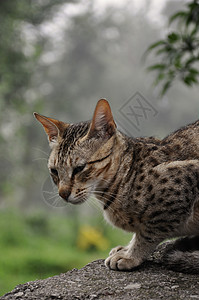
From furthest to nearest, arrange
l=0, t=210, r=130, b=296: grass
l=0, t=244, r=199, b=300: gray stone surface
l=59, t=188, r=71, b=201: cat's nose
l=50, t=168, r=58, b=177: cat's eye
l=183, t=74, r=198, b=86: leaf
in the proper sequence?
l=0, t=210, r=130, b=296: grass
l=183, t=74, r=198, b=86: leaf
l=50, t=168, r=58, b=177: cat's eye
l=59, t=188, r=71, b=201: cat's nose
l=0, t=244, r=199, b=300: gray stone surface

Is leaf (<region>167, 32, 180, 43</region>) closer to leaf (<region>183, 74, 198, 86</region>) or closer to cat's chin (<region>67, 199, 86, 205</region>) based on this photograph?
leaf (<region>183, 74, 198, 86</region>)

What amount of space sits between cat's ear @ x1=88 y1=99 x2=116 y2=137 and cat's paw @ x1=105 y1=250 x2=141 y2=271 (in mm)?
633

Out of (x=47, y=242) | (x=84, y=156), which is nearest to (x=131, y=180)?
(x=84, y=156)

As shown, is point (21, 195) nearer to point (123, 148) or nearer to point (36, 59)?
point (36, 59)

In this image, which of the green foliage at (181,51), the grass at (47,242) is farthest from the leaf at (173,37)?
the grass at (47,242)

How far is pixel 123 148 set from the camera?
2.12m

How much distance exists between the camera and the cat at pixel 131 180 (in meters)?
1.95

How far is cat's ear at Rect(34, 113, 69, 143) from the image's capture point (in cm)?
214

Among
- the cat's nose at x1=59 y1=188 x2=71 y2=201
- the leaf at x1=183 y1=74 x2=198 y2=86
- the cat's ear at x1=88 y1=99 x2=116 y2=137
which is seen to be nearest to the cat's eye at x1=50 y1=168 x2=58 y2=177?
the cat's nose at x1=59 y1=188 x2=71 y2=201

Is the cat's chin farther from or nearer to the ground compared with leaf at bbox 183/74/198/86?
Answer: nearer to the ground

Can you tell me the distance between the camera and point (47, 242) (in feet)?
18.4

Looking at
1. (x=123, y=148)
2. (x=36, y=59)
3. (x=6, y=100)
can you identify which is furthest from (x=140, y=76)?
(x=123, y=148)

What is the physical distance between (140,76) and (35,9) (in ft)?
8.11

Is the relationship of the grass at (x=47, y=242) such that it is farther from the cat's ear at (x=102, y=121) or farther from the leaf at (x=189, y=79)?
the leaf at (x=189, y=79)
